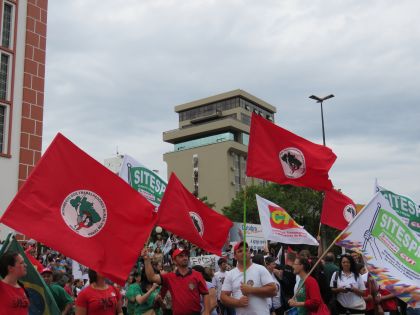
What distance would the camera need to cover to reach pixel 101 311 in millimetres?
6117

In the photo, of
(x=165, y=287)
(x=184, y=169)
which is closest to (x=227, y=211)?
(x=184, y=169)

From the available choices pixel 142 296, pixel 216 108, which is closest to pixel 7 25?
pixel 142 296

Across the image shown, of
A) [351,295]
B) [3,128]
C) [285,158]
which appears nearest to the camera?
[351,295]

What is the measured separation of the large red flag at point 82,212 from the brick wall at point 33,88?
21.2 m

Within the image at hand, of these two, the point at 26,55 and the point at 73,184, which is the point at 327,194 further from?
A: the point at 26,55

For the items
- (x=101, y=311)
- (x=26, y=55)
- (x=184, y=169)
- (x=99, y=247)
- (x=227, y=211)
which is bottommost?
(x=101, y=311)

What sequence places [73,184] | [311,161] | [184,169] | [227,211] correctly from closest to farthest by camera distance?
[73,184] → [311,161] → [227,211] → [184,169]

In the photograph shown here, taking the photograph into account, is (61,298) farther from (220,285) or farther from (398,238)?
(220,285)

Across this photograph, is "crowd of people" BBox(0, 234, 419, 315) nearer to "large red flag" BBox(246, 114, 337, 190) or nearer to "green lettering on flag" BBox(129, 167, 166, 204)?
"green lettering on flag" BBox(129, 167, 166, 204)

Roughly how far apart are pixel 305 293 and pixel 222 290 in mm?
1385

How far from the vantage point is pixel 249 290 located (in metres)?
6.89

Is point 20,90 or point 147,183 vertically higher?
point 20,90

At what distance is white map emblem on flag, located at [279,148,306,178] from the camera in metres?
9.98

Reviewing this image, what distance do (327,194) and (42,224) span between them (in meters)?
7.69
